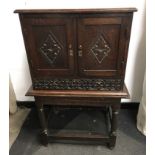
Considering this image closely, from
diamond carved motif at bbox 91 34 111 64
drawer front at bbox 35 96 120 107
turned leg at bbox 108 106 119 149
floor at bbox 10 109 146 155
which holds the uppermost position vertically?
diamond carved motif at bbox 91 34 111 64

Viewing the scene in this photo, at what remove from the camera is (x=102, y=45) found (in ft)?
3.76

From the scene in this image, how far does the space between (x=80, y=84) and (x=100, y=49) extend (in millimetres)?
299

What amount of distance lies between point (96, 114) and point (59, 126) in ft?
1.40

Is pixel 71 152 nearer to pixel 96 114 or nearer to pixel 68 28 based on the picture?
pixel 96 114

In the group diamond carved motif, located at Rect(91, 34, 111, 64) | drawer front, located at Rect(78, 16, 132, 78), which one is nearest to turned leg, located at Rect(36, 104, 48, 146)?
drawer front, located at Rect(78, 16, 132, 78)

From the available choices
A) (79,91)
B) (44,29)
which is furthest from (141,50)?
(44,29)

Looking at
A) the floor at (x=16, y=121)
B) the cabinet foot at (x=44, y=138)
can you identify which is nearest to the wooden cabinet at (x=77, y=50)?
the cabinet foot at (x=44, y=138)

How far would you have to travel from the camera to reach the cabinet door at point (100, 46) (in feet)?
3.53

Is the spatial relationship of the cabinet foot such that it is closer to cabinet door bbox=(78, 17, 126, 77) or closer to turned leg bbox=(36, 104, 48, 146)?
turned leg bbox=(36, 104, 48, 146)

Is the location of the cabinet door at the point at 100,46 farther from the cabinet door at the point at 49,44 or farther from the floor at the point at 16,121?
the floor at the point at 16,121

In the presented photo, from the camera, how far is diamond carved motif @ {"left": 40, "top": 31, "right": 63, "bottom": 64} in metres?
1.15

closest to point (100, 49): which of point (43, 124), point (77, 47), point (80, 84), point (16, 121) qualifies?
point (77, 47)

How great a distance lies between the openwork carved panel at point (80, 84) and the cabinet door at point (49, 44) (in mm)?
58

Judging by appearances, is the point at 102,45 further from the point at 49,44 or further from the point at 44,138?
the point at 44,138
